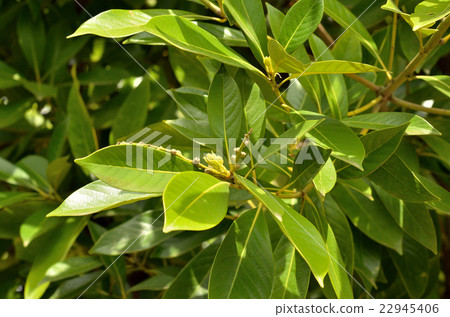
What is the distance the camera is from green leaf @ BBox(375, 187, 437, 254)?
0.84m

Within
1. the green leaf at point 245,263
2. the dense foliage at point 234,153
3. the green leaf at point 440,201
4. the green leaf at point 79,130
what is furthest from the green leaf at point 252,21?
the green leaf at point 79,130

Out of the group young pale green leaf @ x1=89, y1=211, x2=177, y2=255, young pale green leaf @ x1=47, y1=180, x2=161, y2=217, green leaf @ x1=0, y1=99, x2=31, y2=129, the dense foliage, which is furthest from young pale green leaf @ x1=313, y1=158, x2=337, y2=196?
green leaf @ x1=0, y1=99, x2=31, y2=129

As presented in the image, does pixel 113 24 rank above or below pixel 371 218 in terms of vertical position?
above

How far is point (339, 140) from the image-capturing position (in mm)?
643

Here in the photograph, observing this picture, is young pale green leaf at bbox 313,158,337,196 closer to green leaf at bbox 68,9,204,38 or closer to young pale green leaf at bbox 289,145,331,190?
young pale green leaf at bbox 289,145,331,190

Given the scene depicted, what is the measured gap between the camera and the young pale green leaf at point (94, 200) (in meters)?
0.62

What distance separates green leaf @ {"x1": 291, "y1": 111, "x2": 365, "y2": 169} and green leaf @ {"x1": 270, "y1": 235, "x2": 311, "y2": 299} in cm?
19

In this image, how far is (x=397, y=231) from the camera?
2.88 ft

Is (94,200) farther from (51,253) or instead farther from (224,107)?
(51,253)

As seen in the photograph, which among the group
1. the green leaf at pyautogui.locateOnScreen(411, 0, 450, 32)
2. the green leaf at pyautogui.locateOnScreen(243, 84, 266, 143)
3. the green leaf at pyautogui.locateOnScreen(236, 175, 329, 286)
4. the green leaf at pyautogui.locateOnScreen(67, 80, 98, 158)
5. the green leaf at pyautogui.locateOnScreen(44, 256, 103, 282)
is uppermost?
the green leaf at pyautogui.locateOnScreen(411, 0, 450, 32)

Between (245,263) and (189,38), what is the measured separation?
11.5 inches

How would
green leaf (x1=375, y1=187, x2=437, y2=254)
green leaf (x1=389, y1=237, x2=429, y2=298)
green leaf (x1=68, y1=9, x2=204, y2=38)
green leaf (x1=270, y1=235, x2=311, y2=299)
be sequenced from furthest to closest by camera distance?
green leaf (x1=389, y1=237, x2=429, y2=298) < green leaf (x1=375, y1=187, x2=437, y2=254) < green leaf (x1=270, y1=235, x2=311, y2=299) < green leaf (x1=68, y1=9, x2=204, y2=38)

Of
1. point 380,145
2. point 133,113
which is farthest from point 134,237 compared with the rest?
point 380,145

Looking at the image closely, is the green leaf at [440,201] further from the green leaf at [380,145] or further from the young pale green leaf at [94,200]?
the young pale green leaf at [94,200]
